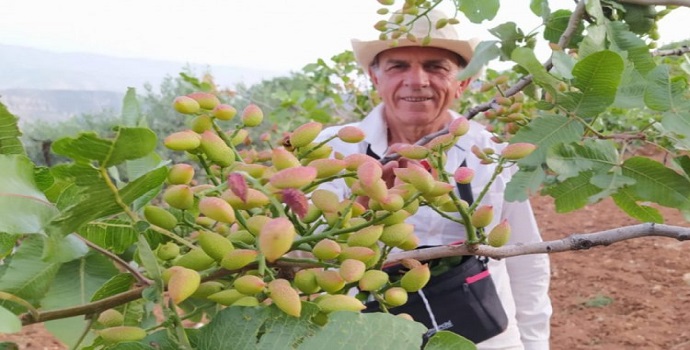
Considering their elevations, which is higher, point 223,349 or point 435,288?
point 223,349

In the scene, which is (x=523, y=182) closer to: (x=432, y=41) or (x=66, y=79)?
(x=432, y=41)

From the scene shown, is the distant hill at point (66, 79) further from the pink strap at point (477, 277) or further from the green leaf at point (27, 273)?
the green leaf at point (27, 273)

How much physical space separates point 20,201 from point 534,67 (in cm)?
64

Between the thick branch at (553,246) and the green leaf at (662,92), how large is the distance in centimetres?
28

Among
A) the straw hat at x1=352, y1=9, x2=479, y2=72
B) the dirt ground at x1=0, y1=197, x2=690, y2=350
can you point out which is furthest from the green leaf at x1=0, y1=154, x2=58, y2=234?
the dirt ground at x1=0, y1=197, x2=690, y2=350

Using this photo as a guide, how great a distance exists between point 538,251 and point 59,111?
9.20 m

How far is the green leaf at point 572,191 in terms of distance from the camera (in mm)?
971

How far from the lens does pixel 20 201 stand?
53 cm

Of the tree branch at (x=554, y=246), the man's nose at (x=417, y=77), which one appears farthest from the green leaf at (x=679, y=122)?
the man's nose at (x=417, y=77)

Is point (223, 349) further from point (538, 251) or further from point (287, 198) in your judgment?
point (538, 251)

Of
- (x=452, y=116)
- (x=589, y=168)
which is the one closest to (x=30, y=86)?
(x=452, y=116)

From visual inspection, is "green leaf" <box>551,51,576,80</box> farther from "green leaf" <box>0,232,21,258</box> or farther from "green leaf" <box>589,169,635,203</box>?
"green leaf" <box>0,232,21,258</box>

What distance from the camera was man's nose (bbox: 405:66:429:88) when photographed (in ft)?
6.59

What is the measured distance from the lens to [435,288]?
60.8 inches
